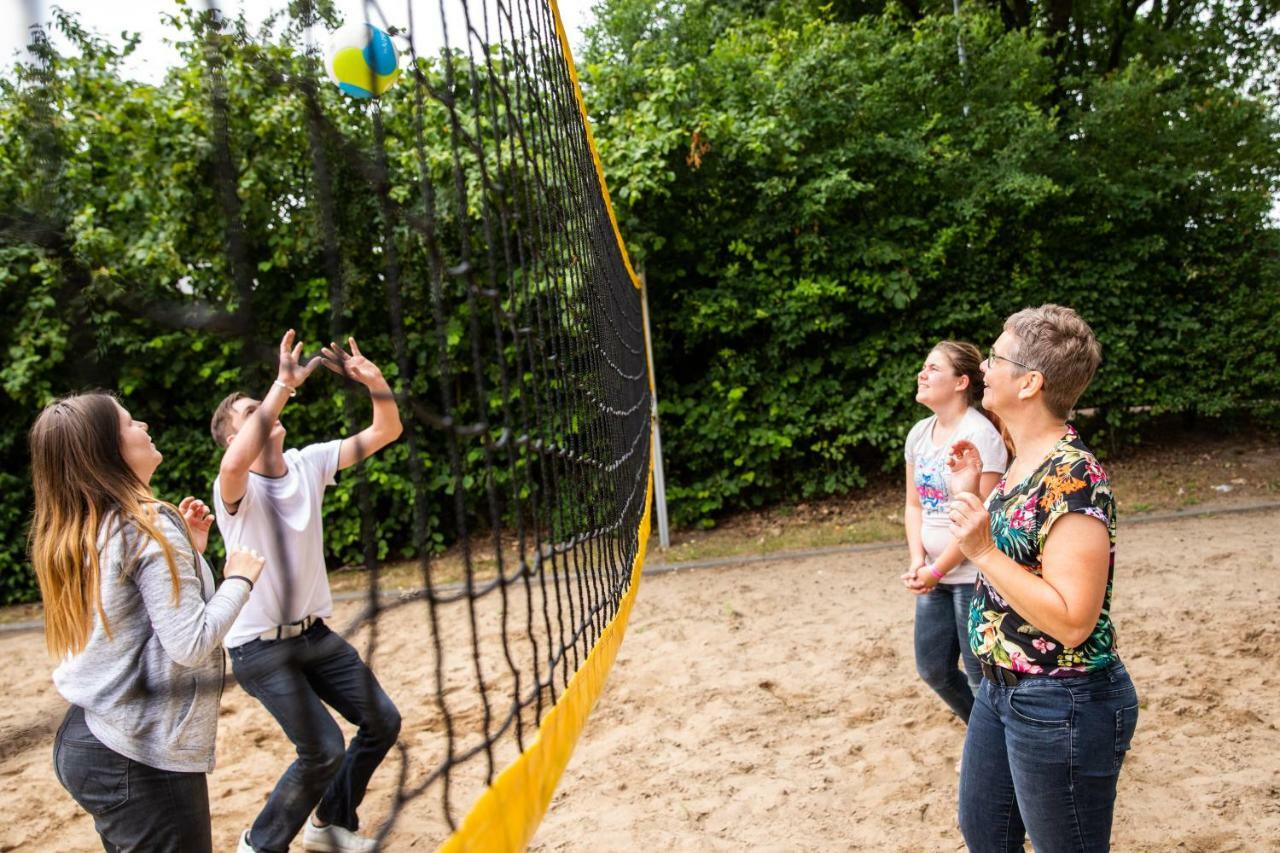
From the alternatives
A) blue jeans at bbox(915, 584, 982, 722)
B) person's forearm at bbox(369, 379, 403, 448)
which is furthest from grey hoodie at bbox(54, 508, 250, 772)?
blue jeans at bbox(915, 584, 982, 722)

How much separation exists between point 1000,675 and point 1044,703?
108mm

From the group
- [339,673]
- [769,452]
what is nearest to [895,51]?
[769,452]

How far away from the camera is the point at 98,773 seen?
1.81m

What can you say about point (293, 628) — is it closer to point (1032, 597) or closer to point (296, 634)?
point (296, 634)

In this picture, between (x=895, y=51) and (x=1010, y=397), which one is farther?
(x=895, y=51)

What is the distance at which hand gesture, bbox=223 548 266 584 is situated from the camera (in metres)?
1.92

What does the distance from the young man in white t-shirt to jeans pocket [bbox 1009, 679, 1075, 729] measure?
59.7 inches

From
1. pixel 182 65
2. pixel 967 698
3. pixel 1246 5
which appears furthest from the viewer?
pixel 1246 5

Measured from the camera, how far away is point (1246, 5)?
40.5 ft

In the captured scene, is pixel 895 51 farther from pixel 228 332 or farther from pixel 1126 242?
pixel 228 332

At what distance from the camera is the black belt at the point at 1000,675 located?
69.6 inches

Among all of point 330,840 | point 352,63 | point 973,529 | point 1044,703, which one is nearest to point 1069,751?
point 1044,703

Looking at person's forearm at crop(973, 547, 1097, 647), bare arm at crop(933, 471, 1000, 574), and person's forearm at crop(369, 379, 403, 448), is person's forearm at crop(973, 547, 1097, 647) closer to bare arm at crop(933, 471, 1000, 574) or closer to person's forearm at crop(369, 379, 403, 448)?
bare arm at crop(933, 471, 1000, 574)

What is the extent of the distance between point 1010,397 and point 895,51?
22.2 ft
